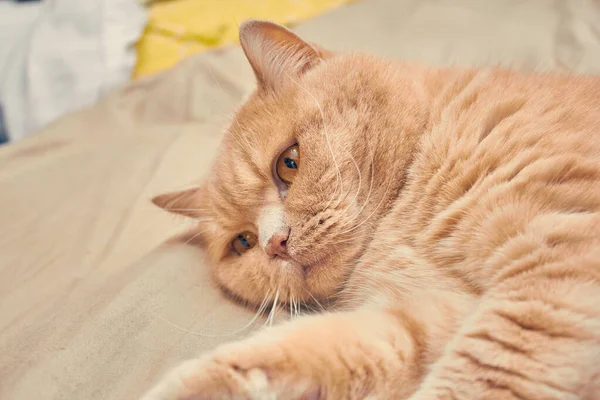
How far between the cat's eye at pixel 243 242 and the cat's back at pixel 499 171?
422 mm

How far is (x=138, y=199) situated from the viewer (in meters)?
1.92

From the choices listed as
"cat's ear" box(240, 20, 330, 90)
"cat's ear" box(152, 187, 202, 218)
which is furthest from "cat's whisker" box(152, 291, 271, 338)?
"cat's ear" box(240, 20, 330, 90)

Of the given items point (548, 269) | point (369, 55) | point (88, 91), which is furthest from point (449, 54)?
point (88, 91)

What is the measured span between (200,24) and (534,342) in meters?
2.94

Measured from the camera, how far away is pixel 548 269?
2.84 ft

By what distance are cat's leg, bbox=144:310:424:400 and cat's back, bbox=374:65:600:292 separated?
22 centimetres

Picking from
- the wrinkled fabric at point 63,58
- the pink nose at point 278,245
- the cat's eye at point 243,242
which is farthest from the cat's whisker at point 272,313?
the wrinkled fabric at point 63,58

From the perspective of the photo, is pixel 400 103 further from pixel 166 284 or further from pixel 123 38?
pixel 123 38

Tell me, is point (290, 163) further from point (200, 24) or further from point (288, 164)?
point (200, 24)

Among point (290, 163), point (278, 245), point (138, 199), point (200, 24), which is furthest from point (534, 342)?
point (200, 24)

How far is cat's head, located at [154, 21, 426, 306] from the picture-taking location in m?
1.25

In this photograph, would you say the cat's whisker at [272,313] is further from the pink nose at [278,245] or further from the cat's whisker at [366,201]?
the cat's whisker at [366,201]

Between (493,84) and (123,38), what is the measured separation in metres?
2.52

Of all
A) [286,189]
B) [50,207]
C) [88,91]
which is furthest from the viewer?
[88,91]
